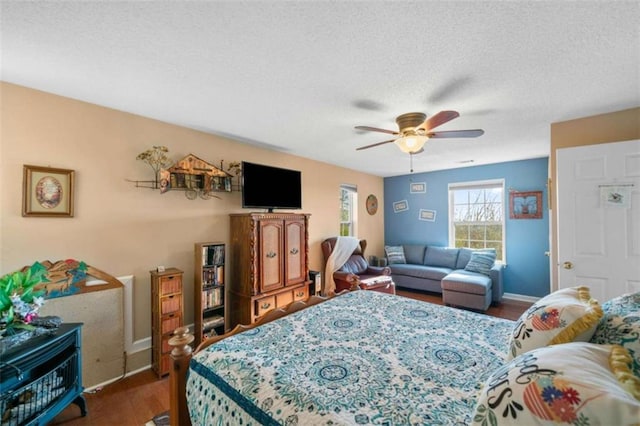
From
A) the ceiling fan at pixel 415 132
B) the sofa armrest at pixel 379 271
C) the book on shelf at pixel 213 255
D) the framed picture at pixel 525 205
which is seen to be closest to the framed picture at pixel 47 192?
the book on shelf at pixel 213 255

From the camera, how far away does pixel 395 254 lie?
5391 millimetres

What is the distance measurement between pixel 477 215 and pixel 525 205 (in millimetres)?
780

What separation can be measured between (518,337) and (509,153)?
3.82 m

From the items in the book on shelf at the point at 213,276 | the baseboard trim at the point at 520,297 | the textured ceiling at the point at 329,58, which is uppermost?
the textured ceiling at the point at 329,58

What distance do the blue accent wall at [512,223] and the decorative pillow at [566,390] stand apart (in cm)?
446

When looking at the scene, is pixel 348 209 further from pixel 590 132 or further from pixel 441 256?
pixel 590 132

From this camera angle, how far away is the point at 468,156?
13.4 ft

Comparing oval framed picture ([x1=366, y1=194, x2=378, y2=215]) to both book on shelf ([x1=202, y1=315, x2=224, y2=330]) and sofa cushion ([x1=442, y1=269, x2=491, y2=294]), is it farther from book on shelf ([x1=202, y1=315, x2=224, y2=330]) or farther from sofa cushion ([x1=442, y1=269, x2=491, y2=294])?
book on shelf ([x1=202, y1=315, x2=224, y2=330])

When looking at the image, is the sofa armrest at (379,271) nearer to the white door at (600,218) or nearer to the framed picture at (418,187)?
the framed picture at (418,187)

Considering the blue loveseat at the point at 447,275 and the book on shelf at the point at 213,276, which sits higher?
the book on shelf at the point at 213,276

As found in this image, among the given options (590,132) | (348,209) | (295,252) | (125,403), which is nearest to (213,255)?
(295,252)

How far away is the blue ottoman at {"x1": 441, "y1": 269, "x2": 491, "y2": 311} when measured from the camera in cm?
379

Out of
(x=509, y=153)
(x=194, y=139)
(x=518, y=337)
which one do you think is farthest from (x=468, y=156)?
(x=194, y=139)

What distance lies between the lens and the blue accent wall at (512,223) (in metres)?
4.25
